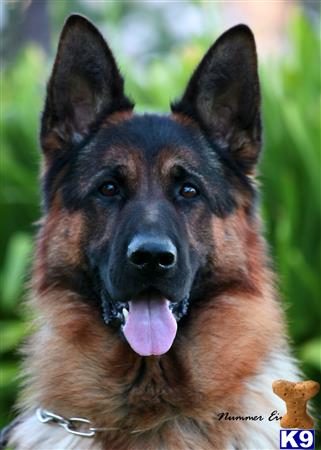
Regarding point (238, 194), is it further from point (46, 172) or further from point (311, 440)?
point (311, 440)

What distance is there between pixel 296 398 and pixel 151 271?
844 mm

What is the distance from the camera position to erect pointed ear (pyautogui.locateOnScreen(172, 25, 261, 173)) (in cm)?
399

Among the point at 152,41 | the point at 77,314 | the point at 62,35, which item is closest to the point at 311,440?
the point at 77,314

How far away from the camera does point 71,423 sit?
11.7 ft

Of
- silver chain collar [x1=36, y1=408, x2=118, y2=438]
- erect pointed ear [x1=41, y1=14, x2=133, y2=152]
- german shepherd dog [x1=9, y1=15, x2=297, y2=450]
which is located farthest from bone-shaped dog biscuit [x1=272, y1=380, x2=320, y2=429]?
erect pointed ear [x1=41, y1=14, x2=133, y2=152]

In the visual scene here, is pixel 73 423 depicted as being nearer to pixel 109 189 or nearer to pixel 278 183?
pixel 109 189

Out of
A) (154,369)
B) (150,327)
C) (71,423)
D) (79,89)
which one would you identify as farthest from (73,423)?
(79,89)

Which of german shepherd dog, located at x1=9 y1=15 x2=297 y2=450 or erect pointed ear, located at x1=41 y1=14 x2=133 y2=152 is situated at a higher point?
erect pointed ear, located at x1=41 y1=14 x2=133 y2=152

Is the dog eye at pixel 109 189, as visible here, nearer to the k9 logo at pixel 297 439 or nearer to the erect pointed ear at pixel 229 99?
the erect pointed ear at pixel 229 99

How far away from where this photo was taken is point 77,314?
12.4ft

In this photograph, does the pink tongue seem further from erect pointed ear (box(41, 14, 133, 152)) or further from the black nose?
erect pointed ear (box(41, 14, 133, 152))

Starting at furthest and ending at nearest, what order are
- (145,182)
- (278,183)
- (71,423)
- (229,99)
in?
(278,183) → (229,99) → (145,182) → (71,423)

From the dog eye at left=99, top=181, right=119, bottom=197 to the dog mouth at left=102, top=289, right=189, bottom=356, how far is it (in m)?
0.57

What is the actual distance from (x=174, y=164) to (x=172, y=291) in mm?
728
